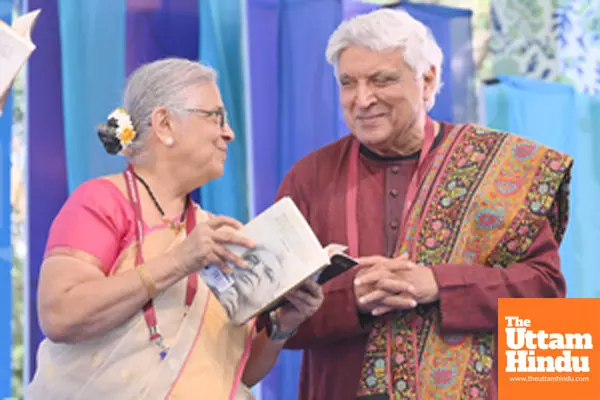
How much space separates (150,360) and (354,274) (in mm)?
573

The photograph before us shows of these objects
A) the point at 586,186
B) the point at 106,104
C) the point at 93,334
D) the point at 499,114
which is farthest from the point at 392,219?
the point at 586,186

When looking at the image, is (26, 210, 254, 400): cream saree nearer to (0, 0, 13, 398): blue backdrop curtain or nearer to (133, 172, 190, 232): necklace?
(133, 172, 190, 232): necklace

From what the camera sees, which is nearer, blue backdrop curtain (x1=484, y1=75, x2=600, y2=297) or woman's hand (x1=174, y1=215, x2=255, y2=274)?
woman's hand (x1=174, y1=215, x2=255, y2=274)

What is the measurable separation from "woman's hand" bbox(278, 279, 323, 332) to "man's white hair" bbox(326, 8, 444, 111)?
2.13 feet

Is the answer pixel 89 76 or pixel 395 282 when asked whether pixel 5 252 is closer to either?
pixel 89 76

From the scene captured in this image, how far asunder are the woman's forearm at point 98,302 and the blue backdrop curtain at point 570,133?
234cm

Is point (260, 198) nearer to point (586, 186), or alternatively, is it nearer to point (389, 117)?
point (389, 117)

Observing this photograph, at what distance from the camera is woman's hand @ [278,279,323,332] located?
1974 millimetres

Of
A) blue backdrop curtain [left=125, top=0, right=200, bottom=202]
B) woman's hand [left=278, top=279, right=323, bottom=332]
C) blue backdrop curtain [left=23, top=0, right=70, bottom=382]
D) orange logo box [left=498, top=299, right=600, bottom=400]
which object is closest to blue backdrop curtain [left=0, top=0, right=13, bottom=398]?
blue backdrop curtain [left=23, top=0, right=70, bottom=382]

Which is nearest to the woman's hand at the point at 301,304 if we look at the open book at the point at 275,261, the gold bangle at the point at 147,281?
the open book at the point at 275,261

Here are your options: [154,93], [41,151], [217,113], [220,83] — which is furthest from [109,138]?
[220,83]

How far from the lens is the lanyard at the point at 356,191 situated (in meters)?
2.18

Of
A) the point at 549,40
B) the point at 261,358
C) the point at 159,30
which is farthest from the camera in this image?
the point at 549,40

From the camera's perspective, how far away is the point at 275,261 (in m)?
1.82
